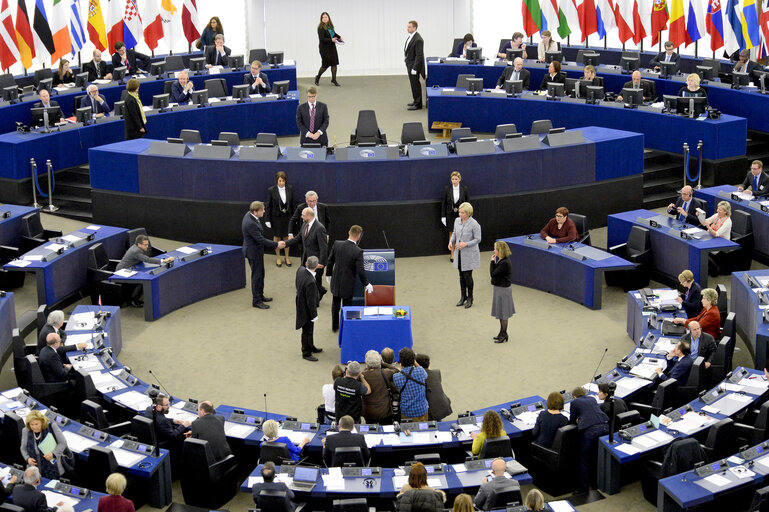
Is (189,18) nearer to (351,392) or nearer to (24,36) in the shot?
(24,36)

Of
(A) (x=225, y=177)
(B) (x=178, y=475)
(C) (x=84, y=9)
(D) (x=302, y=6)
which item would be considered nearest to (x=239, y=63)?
(C) (x=84, y=9)

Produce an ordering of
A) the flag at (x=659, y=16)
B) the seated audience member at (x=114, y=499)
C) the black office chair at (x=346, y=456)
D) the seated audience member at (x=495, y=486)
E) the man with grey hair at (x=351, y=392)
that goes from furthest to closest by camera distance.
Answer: the flag at (x=659, y=16) → the man with grey hair at (x=351, y=392) → the black office chair at (x=346, y=456) → the seated audience member at (x=495, y=486) → the seated audience member at (x=114, y=499)

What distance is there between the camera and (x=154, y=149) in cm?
2003

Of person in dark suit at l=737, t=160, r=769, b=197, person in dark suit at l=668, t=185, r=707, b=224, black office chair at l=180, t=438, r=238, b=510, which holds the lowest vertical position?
black office chair at l=180, t=438, r=238, b=510

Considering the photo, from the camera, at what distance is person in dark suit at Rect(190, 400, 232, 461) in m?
12.1

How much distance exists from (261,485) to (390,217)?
896 centimetres

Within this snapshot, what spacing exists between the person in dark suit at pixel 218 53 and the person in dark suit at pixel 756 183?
13095 millimetres

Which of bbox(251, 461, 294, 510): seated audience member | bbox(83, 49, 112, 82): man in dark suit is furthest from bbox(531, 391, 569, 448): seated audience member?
bbox(83, 49, 112, 82): man in dark suit

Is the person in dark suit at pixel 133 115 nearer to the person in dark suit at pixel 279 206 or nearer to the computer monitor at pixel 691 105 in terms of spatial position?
the person in dark suit at pixel 279 206

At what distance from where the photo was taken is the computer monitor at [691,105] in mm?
21906

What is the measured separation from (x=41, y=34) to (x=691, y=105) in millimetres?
14093

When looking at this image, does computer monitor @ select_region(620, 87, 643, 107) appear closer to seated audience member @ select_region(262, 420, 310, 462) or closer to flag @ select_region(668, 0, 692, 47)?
flag @ select_region(668, 0, 692, 47)

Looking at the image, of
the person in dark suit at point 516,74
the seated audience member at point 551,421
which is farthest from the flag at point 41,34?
the seated audience member at point 551,421

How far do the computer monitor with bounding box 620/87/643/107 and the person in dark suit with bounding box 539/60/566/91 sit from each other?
6.63ft
